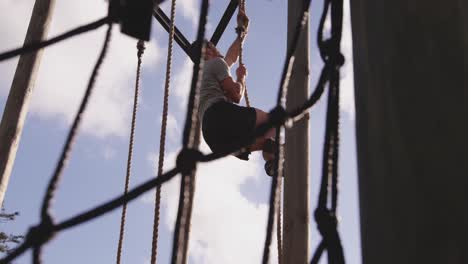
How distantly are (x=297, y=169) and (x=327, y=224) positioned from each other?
106cm

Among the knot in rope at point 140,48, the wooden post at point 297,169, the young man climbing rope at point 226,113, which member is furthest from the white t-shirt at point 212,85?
the wooden post at point 297,169

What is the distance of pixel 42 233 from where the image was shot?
2.69 feet

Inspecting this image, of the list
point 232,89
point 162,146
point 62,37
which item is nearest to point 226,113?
point 232,89

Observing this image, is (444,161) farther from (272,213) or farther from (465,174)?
(272,213)

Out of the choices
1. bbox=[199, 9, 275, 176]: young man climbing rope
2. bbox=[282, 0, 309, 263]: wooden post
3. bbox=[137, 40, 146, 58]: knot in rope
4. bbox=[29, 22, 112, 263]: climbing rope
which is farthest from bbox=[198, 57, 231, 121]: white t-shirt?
bbox=[29, 22, 112, 263]: climbing rope

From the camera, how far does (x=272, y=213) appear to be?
849mm

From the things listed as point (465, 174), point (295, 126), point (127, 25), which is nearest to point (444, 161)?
point (465, 174)

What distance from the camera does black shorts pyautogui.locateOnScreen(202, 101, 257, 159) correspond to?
2.60m

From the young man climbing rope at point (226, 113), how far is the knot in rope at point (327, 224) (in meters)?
1.65

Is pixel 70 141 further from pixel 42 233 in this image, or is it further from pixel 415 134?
pixel 415 134

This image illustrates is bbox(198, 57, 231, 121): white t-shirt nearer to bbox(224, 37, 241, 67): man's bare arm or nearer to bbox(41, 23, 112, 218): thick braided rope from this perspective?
bbox(224, 37, 241, 67): man's bare arm

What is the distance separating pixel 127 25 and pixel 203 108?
1.89m

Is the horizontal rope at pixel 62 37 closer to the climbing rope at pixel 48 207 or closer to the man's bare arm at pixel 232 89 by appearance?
the climbing rope at pixel 48 207

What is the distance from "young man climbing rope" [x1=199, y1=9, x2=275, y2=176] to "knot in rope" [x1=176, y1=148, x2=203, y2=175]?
1.68 meters
